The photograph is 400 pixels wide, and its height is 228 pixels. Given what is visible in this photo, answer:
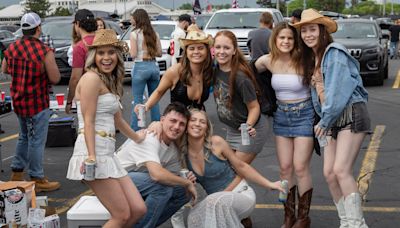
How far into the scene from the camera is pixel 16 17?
12638 cm

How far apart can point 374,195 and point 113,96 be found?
10.4 feet

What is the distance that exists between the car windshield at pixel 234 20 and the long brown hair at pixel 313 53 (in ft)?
37.3

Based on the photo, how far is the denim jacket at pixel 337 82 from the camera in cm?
453

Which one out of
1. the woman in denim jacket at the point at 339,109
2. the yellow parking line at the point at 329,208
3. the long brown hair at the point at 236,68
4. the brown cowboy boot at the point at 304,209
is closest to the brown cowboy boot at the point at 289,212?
the brown cowboy boot at the point at 304,209

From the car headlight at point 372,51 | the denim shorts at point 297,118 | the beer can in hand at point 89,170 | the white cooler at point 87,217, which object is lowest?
the white cooler at point 87,217

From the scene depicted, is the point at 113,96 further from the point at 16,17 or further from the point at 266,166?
the point at 16,17

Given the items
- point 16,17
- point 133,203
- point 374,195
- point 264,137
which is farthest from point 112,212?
point 16,17

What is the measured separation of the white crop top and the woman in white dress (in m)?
1.35

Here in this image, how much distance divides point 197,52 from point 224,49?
0.72 feet

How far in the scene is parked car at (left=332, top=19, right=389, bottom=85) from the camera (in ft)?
50.2

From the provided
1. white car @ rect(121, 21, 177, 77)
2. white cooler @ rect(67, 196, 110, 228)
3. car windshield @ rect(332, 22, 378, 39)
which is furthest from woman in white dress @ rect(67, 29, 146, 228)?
car windshield @ rect(332, 22, 378, 39)

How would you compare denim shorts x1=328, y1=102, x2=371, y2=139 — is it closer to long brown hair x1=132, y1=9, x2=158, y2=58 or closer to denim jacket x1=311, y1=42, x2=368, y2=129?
denim jacket x1=311, y1=42, x2=368, y2=129

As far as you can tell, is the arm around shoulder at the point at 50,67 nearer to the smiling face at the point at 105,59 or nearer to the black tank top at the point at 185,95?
the black tank top at the point at 185,95

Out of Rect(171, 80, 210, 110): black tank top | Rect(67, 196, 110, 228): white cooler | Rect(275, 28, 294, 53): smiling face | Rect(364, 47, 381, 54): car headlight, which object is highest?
Rect(275, 28, 294, 53): smiling face
